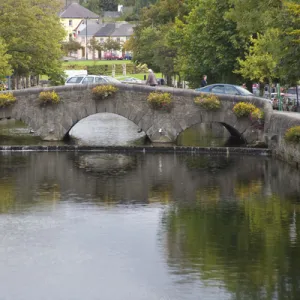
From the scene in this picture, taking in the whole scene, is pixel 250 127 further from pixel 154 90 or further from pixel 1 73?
pixel 1 73

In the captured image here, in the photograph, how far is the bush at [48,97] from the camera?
4522cm

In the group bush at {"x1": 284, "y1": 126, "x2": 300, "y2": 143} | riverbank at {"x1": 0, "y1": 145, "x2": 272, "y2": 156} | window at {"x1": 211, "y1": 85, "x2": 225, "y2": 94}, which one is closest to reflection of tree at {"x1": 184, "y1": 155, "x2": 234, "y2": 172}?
riverbank at {"x1": 0, "y1": 145, "x2": 272, "y2": 156}

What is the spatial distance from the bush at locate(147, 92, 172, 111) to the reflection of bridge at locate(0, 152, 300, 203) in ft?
13.2

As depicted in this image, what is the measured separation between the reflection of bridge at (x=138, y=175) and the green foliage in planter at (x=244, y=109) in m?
3.50

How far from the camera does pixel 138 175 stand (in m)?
34.9

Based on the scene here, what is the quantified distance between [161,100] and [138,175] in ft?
32.5

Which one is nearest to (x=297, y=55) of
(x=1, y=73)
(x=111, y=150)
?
(x=111, y=150)

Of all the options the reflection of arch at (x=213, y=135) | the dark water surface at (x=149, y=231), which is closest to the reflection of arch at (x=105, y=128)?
the reflection of arch at (x=213, y=135)

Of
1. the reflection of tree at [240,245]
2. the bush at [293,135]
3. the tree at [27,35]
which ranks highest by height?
the tree at [27,35]

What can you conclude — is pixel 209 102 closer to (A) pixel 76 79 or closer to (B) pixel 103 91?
(B) pixel 103 91

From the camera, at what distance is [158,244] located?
75.0 feet

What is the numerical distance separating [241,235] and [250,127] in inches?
770

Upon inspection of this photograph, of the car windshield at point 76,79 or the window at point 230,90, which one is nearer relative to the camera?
the window at point 230,90

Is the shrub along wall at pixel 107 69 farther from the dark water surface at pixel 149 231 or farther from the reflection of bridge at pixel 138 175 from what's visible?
the dark water surface at pixel 149 231
